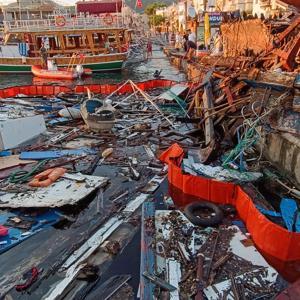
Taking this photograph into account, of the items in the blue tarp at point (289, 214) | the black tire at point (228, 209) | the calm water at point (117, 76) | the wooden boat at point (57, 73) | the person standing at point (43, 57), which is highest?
the person standing at point (43, 57)

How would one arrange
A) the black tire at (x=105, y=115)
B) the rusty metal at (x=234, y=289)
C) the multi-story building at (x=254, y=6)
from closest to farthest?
1. the rusty metal at (x=234, y=289)
2. the black tire at (x=105, y=115)
3. the multi-story building at (x=254, y=6)

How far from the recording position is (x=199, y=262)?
6254 mm

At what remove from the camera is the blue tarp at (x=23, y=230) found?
746 centimetres

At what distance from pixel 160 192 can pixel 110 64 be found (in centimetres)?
3082

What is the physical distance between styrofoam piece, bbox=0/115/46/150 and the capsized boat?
20.2 m

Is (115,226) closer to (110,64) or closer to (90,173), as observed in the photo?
(90,173)

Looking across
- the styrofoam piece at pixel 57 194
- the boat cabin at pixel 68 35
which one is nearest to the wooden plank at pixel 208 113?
the styrofoam piece at pixel 57 194

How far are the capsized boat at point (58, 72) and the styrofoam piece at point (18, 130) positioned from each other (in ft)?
66.1

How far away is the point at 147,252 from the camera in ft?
21.5

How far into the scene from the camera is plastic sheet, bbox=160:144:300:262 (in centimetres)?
645

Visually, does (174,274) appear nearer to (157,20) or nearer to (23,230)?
(23,230)

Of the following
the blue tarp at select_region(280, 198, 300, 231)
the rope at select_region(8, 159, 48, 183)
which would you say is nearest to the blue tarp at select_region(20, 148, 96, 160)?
the rope at select_region(8, 159, 48, 183)

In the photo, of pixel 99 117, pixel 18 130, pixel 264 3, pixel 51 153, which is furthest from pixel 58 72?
pixel 51 153

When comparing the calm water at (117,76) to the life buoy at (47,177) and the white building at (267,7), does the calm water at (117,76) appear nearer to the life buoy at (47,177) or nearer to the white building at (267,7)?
the white building at (267,7)
